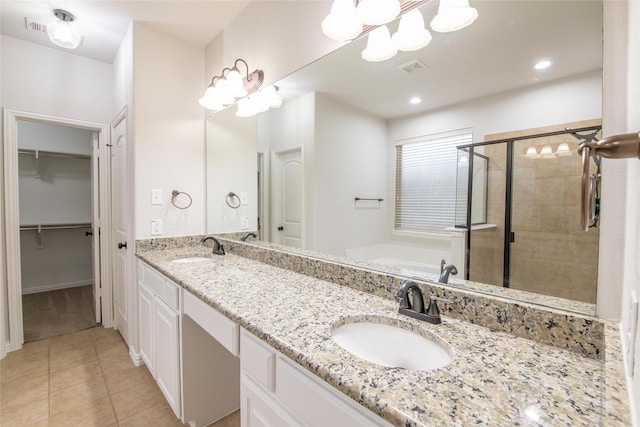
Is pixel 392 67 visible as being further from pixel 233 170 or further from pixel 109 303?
pixel 109 303

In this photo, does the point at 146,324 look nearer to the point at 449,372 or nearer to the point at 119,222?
the point at 119,222

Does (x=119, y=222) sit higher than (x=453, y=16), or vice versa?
(x=453, y=16)

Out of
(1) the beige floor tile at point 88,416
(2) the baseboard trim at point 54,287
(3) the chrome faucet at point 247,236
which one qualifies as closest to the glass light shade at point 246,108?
(3) the chrome faucet at point 247,236

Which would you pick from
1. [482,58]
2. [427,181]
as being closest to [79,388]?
[427,181]

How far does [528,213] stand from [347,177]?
2.61 feet

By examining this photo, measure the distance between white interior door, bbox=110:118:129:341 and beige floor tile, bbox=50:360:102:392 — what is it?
33cm

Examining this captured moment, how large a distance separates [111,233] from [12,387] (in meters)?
1.33

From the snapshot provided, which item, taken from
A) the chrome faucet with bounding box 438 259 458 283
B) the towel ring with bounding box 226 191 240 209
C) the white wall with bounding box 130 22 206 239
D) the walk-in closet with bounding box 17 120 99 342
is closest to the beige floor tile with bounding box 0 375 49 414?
the white wall with bounding box 130 22 206 239

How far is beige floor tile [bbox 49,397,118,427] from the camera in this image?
5.40ft

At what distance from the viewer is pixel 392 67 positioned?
49.9 inches

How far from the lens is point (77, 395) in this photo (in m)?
1.88

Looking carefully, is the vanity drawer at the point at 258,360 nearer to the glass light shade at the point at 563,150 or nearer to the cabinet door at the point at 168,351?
the cabinet door at the point at 168,351

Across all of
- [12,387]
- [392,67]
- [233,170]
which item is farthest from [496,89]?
[12,387]

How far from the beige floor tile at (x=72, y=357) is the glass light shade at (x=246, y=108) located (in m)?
2.32
